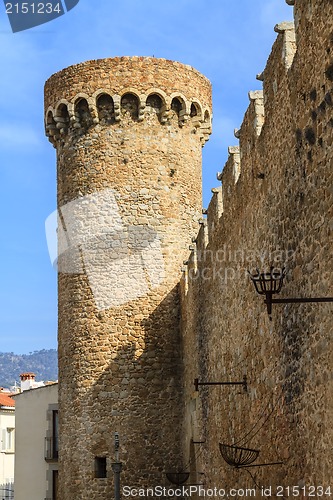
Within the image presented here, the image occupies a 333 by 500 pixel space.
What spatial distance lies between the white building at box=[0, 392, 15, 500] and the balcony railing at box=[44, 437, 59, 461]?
43.3 ft

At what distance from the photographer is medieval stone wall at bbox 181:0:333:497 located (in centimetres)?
772

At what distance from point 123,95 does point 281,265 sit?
10490 mm

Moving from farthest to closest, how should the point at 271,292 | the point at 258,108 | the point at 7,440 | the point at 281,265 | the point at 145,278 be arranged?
1. the point at 7,440
2. the point at 145,278
3. the point at 258,108
4. the point at 281,265
5. the point at 271,292

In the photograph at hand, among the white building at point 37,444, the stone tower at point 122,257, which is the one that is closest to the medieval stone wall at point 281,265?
the stone tower at point 122,257

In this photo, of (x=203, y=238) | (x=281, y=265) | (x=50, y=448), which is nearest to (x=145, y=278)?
(x=203, y=238)

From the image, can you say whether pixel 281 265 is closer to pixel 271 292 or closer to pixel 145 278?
pixel 271 292

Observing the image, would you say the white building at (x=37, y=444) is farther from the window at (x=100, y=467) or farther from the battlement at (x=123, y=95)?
the battlement at (x=123, y=95)

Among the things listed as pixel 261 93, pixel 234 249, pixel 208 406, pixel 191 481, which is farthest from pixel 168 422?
pixel 261 93

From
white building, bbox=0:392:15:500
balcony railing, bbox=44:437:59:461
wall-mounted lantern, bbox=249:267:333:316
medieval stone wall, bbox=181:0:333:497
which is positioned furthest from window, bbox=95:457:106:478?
white building, bbox=0:392:15:500

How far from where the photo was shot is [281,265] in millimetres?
9242

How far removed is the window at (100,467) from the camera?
708 inches

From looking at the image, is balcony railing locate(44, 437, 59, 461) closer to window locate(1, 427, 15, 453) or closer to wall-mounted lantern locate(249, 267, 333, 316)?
window locate(1, 427, 15, 453)

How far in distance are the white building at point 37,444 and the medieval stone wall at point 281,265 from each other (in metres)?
14.5

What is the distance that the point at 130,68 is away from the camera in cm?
1900
